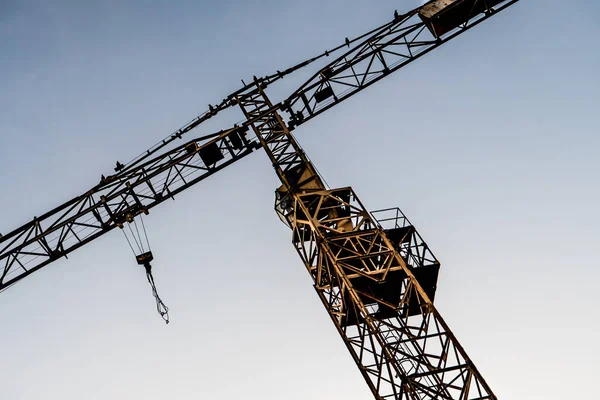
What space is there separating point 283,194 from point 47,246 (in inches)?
288

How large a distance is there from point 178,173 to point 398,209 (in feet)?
22.4

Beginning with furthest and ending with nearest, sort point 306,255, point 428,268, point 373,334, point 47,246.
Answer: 1. point 47,246
2. point 306,255
3. point 428,268
4. point 373,334

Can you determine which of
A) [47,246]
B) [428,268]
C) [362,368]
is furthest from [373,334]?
[47,246]

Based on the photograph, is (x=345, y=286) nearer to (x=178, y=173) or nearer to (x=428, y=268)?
(x=428, y=268)

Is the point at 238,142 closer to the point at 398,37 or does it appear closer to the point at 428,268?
the point at 398,37

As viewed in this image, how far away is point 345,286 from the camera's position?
13.6 meters

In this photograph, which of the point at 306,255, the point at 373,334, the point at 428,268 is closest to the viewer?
the point at 373,334

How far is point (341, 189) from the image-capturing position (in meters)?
15.6

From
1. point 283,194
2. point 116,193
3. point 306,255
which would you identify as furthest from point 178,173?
point 306,255

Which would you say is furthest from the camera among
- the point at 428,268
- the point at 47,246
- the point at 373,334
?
the point at 47,246

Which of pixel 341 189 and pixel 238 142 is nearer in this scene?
pixel 341 189

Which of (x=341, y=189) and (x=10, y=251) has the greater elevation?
(x=341, y=189)

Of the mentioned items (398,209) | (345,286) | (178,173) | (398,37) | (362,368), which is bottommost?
(362,368)

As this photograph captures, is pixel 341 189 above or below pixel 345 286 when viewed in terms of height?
above
